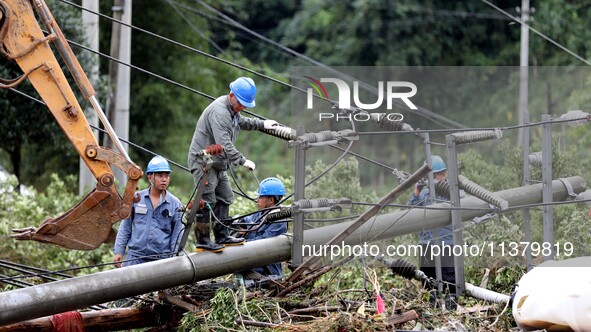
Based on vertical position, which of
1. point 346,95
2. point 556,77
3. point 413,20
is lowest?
point 346,95

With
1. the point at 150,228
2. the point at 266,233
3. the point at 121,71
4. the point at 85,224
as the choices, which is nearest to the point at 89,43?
the point at 121,71

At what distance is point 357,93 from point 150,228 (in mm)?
2265

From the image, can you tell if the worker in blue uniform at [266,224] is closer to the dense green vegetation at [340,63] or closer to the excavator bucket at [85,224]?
the dense green vegetation at [340,63]

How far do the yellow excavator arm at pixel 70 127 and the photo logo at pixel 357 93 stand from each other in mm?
1735

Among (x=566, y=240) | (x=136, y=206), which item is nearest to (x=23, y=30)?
(x=136, y=206)

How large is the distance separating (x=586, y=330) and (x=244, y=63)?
2178cm

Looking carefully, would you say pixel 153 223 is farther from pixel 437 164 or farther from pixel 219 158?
pixel 437 164

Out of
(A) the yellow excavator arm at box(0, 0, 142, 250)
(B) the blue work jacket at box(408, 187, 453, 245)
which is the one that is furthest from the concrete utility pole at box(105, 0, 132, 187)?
(B) the blue work jacket at box(408, 187, 453, 245)

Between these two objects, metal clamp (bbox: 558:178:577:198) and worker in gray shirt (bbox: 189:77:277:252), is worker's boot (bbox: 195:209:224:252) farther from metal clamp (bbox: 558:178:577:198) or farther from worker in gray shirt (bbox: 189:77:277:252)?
metal clamp (bbox: 558:178:577:198)

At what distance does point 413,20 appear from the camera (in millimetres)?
42188

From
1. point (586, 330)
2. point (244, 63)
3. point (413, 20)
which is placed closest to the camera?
point (586, 330)

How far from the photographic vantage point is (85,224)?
11359mm

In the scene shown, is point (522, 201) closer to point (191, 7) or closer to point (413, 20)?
point (191, 7)

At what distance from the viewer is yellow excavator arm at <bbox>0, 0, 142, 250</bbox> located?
11.3 meters
